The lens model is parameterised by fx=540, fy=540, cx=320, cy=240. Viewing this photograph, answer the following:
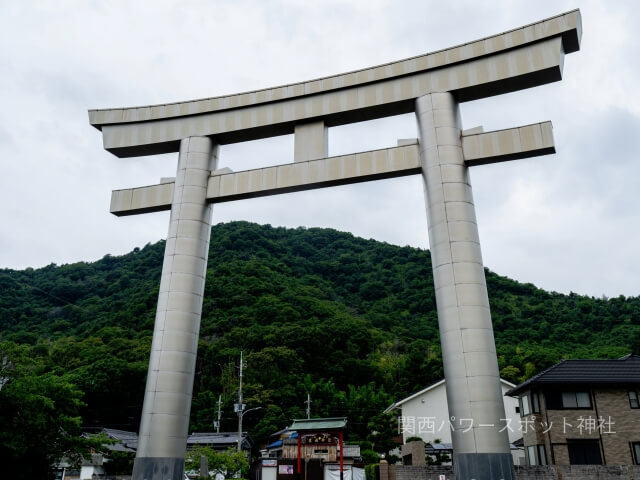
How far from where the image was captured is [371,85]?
1161cm

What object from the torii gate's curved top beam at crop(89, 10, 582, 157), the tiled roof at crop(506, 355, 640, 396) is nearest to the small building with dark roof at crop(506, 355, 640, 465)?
the tiled roof at crop(506, 355, 640, 396)

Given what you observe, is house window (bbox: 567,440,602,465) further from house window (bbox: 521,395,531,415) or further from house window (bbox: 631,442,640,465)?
house window (bbox: 521,395,531,415)

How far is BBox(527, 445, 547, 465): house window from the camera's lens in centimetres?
2069

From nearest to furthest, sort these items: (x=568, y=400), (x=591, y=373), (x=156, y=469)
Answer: (x=156, y=469)
(x=568, y=400)
(x=591, y=373)

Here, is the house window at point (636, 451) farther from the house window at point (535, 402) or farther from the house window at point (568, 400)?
the house window at point (535, 402)

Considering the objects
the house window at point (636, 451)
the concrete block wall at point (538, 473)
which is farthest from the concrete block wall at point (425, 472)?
the house window at point (636, 451)

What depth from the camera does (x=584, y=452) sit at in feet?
65.7

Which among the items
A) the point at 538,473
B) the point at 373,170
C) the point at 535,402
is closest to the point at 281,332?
the point at 535,402

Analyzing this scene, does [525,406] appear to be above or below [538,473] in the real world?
above

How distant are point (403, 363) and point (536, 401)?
3676 cm

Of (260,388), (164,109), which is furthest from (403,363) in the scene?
(164,109)

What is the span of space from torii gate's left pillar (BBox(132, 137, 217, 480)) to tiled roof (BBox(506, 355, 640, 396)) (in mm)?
15396

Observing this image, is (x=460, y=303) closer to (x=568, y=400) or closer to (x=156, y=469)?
(x=156, y=469)

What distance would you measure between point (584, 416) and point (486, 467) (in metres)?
14.5
